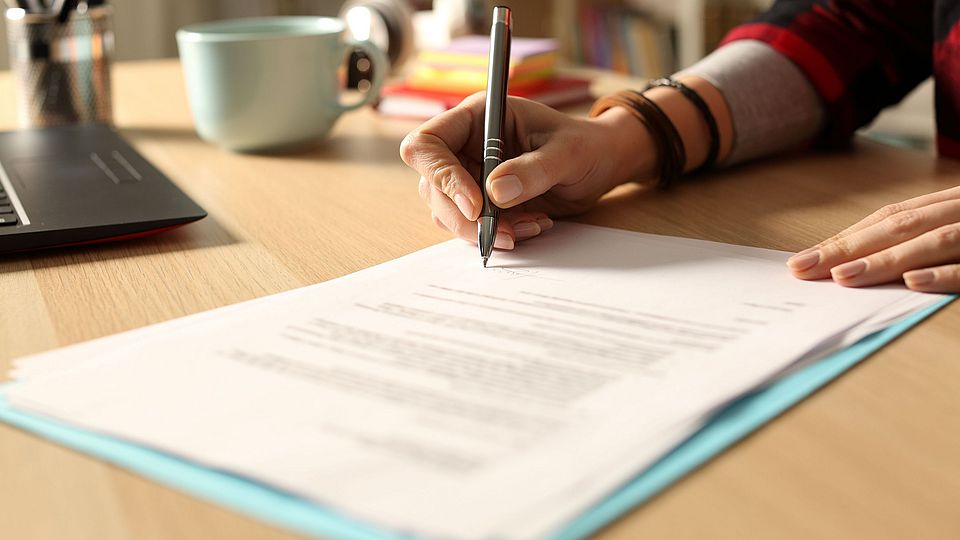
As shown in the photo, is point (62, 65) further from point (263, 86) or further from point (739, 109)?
point (739, 109)

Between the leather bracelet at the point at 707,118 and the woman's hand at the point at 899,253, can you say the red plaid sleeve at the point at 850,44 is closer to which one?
the leather bracelet at the point at 707,118

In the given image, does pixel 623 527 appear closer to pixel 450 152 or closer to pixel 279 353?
pixel 279 353

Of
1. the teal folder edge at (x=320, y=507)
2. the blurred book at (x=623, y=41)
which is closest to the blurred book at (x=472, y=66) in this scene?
the teal folder edge at (x=320, y=507)

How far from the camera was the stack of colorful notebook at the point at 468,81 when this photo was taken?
3.82 feet

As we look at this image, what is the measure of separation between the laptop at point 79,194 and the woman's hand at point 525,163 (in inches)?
7.2

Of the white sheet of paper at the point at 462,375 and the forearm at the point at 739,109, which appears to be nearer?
the white sheet of paper at the point at 462,375

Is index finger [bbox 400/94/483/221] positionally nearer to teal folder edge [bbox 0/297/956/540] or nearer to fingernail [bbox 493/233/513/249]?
fingernail [bbox 493/233/513/249]

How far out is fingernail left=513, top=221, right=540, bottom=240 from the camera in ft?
2.17

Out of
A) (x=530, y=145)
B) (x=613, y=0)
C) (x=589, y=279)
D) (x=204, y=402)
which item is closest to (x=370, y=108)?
(x=530, y=145)

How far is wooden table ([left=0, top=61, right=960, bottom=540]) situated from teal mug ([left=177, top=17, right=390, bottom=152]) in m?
0.03

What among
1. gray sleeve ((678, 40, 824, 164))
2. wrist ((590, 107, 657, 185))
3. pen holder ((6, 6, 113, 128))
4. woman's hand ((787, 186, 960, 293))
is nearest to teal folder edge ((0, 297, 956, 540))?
woman's hand ((787, 186, 960, 293))

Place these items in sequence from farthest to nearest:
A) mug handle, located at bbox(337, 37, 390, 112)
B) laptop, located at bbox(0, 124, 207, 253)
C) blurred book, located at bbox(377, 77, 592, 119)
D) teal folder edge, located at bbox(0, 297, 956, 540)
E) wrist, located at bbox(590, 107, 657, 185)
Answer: blurred book, located at bbox(377, 77, 592, 119), mug handle, located at bbox(337, 37, 390, 112), wrist, located at bbox(590, 107, 657, 185), laptop, located at bbox(0, 124, 207, 253), teal folder edge, located at bbox(0, 297, 956, 540)

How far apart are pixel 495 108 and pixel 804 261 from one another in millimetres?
230

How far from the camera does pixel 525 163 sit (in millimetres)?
650
